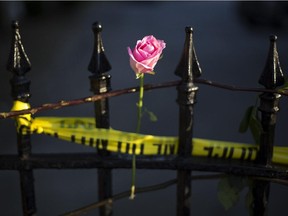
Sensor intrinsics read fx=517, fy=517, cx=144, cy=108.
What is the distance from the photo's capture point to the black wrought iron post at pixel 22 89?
235 centimetres

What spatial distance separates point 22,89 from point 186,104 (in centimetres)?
77

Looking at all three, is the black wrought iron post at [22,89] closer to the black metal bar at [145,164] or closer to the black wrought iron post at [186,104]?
the black metal bar at [145,164]

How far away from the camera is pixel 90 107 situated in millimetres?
5789

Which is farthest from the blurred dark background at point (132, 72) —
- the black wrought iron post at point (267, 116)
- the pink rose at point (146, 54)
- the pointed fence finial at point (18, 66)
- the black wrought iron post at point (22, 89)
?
the pink rose at point (146, 54)

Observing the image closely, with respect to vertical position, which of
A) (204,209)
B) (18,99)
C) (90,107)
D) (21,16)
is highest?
(21,16)

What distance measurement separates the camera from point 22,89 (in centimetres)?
Answer: 241

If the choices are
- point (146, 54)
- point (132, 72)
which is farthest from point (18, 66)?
point (132, 72)

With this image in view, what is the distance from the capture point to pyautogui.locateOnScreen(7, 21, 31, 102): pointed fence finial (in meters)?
2.34

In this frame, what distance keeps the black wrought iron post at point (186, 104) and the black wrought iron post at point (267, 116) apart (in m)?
0.31

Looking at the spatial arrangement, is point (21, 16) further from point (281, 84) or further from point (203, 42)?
point (281, 84)

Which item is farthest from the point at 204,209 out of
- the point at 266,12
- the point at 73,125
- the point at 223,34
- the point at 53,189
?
the point at 266,12

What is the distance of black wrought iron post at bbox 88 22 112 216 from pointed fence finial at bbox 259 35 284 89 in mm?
718

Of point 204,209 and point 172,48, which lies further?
point 172,48

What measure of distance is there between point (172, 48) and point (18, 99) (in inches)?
229
